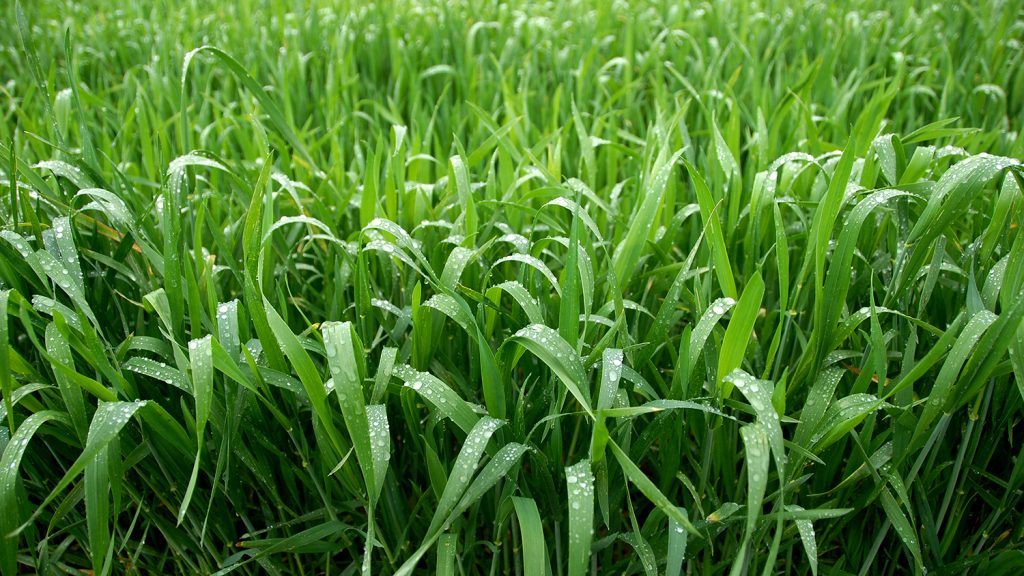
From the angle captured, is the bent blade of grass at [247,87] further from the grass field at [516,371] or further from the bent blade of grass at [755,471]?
the bent blade of grass at [755,471]

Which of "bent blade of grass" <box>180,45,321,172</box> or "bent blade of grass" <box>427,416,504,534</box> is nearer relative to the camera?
"bent blade of grass" <box>427,416,504,534</box>

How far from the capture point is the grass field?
98 cm

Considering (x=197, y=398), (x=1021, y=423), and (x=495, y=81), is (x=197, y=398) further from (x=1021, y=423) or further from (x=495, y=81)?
(x=495, y=81)

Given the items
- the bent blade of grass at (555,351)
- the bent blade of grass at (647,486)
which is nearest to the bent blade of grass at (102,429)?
the bent blade of grass at (555,351)

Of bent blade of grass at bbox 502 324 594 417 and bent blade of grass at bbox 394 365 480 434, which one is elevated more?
bent blade of grass at bbox 502 324 594 417

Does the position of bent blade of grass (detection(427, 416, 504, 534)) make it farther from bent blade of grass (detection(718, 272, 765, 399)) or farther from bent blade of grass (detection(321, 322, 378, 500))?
bent blade of grass (detection(718, 272, 765, 399))

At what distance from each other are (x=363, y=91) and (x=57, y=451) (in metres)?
1.67

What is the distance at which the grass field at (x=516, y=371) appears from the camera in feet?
3.23

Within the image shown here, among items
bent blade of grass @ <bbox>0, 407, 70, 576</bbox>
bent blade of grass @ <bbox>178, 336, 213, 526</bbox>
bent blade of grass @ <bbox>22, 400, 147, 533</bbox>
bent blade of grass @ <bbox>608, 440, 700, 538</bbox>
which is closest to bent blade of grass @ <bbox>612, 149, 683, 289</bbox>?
bent blade of grass @ <bbox>608, 440, 700, 538</bbox>

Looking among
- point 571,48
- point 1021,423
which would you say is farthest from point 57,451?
point 571,48

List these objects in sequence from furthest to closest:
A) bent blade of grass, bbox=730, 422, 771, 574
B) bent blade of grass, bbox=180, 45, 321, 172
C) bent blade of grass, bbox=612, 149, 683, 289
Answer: bent blade of grass, bbox=180, 45, 321, 172
bent blade of grass, bbox=612, 149, 683, 289
bent blade of grass, bbox=730, 422, 771, 574

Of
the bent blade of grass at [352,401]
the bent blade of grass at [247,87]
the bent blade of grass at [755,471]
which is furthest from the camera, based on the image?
the bent blade of grass at [247,87]

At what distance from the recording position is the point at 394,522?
3.83ft

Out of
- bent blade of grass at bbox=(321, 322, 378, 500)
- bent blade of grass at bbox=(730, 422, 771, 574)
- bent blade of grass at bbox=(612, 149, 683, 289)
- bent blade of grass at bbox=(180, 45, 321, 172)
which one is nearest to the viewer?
bent blade of grass at bbox=(730, 422, 771, 574)
